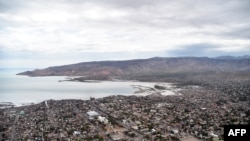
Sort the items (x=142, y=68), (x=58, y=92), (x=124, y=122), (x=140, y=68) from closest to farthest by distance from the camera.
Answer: (x=124, y=122) → (x=58, y=92) → (x=140, y=68) → (x=142, y=68)

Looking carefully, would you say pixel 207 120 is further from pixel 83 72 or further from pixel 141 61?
pixel 141 61

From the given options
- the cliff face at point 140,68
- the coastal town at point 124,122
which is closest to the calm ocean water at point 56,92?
the coastal town at point 124,122

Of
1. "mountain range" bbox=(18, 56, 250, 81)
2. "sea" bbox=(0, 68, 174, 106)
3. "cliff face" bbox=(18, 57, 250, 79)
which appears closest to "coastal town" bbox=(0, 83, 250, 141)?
"sea" bbox=(0, 68, 174, 106)

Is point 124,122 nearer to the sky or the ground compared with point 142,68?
nearer to the ground

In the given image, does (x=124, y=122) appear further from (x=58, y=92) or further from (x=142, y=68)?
(x=142, y=68)

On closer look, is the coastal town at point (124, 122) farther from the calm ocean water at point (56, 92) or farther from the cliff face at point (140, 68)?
the cliff face at point (140, 68)

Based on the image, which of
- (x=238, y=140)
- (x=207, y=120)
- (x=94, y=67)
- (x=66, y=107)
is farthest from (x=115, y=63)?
(x=238, y=140)

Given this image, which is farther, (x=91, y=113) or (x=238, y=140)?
(x=91, y=113)

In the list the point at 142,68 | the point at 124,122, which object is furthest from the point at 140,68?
the point at 124,122
